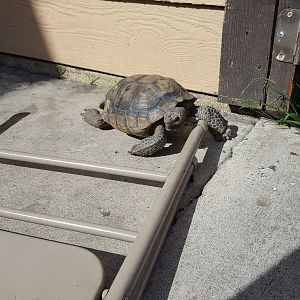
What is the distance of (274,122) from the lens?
105 inches

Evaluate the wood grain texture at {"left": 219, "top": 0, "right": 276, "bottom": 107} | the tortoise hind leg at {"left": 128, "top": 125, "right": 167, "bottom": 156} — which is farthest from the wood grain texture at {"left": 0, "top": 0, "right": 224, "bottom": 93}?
the tortoise hind leg at {"left": 128, "top": 125, "right": 167, "bottom": 156}

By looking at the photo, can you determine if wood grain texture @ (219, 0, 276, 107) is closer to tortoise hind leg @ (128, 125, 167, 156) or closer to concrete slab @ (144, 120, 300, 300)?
concrete slab @ (144, 120, 300, 300)

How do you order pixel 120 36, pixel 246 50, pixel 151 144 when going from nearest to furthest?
1. pixel 151 144
2. pixel 246 50
3. pixel 120 36

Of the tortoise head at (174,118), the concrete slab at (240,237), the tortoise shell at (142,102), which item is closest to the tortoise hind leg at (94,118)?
the tortoise shell at (142,102)

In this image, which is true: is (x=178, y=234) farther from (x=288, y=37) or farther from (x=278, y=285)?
(x=288, y=37)

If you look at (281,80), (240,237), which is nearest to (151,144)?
(240,237)

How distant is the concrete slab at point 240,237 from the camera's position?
1.56m

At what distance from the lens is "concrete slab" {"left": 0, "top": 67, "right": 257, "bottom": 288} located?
196 centimetres

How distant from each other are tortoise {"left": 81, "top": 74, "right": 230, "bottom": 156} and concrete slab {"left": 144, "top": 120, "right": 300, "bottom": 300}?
35 centimetres

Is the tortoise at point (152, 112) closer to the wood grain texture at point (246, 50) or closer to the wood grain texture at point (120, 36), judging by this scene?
the wood grain texture at point (246, 50)

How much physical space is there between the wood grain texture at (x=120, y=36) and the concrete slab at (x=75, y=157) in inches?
12.1

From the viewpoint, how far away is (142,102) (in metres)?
2.40

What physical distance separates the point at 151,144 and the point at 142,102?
10.2 inches

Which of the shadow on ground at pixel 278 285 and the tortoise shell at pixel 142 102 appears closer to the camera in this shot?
the shadow on ground at pixel 278 285
